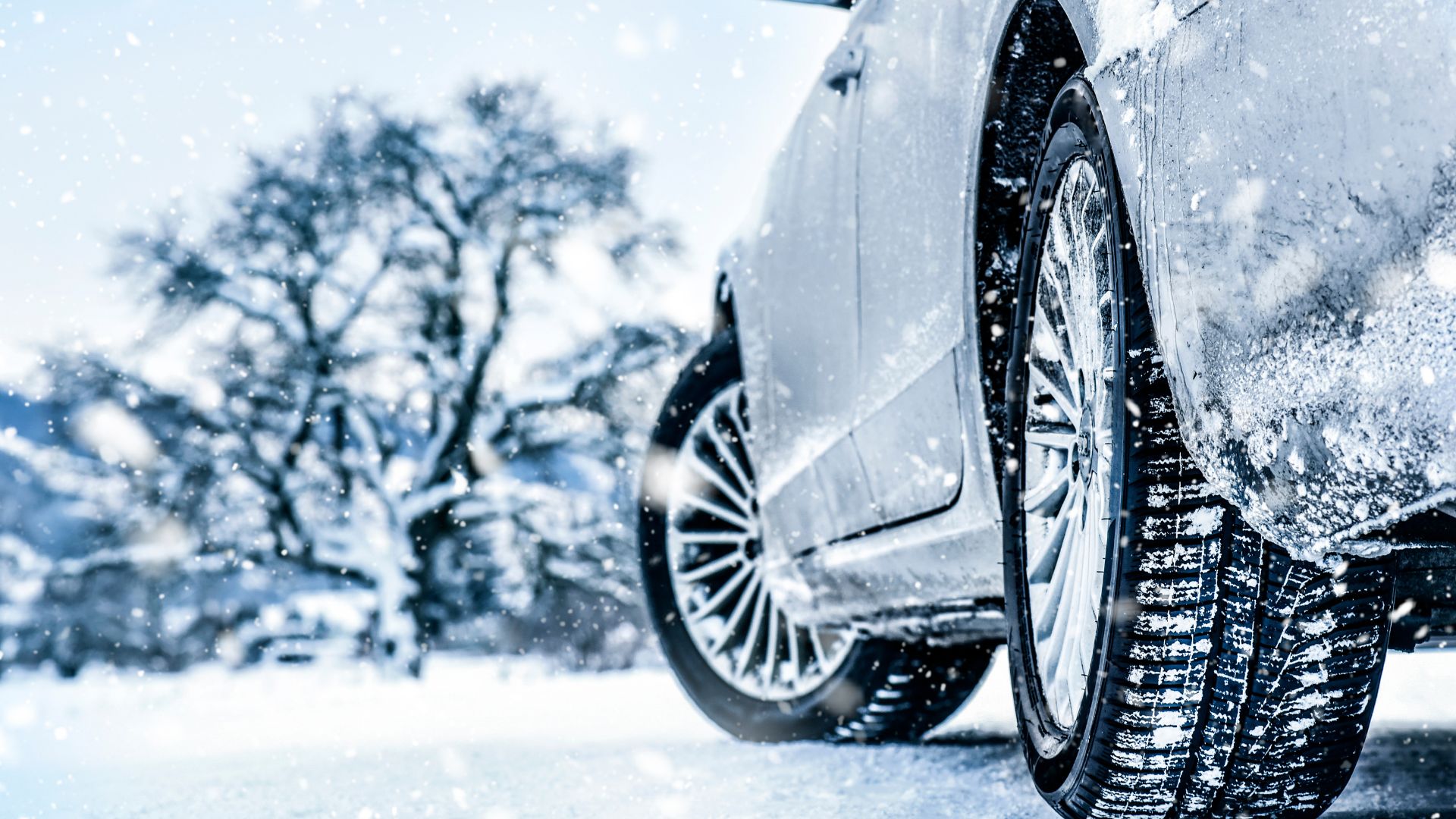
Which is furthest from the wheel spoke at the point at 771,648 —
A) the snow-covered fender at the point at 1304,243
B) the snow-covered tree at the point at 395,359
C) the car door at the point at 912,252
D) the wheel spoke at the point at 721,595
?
the snow-covered tree at the point at 395,359

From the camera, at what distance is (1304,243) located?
977mm

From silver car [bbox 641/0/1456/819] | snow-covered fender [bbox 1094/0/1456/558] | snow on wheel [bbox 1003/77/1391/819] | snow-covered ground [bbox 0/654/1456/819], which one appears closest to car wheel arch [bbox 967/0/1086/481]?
silver car [bbox 641/0/1456/819]

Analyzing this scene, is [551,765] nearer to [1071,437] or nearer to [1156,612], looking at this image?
[1071,437]

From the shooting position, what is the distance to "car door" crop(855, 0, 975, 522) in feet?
6.15

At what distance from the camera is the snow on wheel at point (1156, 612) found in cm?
137

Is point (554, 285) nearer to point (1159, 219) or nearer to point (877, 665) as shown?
point (877, 665)

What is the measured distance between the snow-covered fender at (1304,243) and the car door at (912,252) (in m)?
0.58

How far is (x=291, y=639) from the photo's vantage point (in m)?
14.0

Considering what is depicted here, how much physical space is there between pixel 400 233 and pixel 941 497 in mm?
12622

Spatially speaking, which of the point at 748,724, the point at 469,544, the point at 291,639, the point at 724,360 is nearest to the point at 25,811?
the point at 748,724

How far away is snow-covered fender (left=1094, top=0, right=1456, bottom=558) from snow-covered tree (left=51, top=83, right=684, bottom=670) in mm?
12430

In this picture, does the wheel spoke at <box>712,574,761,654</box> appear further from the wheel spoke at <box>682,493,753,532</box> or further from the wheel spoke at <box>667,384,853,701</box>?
the wheel spoke at <box>682,493,753,532</box>

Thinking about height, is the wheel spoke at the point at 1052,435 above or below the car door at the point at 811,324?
below

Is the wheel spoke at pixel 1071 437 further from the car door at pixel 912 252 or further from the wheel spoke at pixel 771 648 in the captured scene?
the wheel spoke at pixel 771 648
